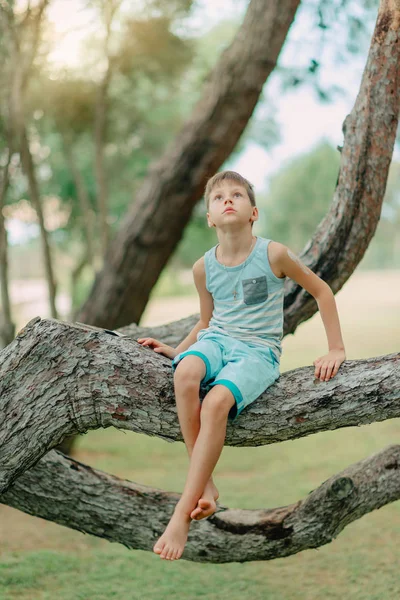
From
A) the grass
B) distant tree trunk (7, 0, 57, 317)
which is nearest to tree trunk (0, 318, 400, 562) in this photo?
the grass

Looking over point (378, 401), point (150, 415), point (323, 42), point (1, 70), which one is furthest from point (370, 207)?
point (1, 70)

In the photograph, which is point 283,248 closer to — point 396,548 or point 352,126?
point 352,126

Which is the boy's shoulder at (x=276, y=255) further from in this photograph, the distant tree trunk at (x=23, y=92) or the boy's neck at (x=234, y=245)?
the distant tree trunk at (x=23, y=92)

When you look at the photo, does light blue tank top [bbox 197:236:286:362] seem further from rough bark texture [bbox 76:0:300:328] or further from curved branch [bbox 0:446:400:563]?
rough bark texture [bbox 76:0:300:328]

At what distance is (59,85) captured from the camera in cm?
826

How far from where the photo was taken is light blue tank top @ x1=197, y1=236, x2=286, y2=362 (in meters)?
2.14

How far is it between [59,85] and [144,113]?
9.39ft

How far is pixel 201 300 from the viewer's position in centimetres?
234

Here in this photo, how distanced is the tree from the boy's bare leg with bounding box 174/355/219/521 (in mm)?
84

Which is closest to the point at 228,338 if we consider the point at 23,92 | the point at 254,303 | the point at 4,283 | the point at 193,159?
the point at 254,303

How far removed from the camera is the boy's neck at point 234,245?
2180 mm

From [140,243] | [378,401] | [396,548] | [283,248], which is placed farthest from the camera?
[140,243]

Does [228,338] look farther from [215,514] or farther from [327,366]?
[215,514]

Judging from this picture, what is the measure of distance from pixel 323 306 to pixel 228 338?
0.29 meters
